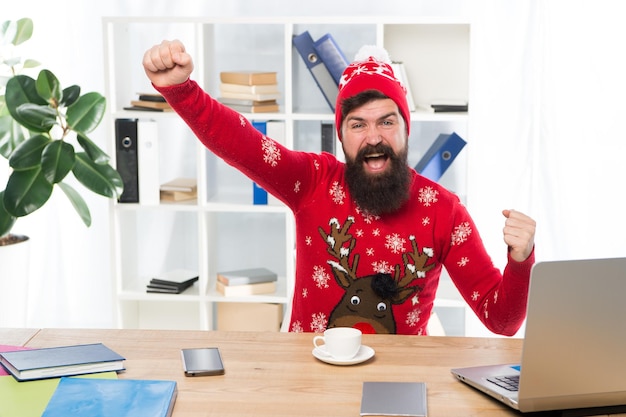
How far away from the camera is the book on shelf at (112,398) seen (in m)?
1.50

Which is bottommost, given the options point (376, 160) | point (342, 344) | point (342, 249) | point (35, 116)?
point (342, 344)

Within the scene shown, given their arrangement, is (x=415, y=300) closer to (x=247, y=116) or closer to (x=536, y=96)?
(x=247, y=116)

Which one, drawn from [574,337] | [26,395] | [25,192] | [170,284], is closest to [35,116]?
[25,192]

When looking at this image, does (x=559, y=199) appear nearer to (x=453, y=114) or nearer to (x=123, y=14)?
(x=453, y=114)

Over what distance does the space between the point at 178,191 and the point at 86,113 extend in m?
0.58

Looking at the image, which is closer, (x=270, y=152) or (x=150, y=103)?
(x=270, y=152)

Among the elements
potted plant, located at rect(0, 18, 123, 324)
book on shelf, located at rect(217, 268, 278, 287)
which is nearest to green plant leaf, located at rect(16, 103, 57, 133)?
potted plant, located at rect(0, 18, 123, 324)

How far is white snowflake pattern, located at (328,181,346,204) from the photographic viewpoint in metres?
2.36

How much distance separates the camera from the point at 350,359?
1.79 metres

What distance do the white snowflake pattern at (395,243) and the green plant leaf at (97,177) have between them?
A: 1376 mm

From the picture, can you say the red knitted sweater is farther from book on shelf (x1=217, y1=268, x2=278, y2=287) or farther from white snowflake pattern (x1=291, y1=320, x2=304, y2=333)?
book on shelf (x1=217, y1=268, x2=278, y2=287)

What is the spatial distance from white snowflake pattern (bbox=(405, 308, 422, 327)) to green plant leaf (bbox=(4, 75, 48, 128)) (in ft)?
5.88

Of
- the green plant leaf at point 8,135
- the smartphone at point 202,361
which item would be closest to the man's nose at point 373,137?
the smartphone at point 202,361

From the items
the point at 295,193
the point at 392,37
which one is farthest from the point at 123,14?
the point at 295,193
